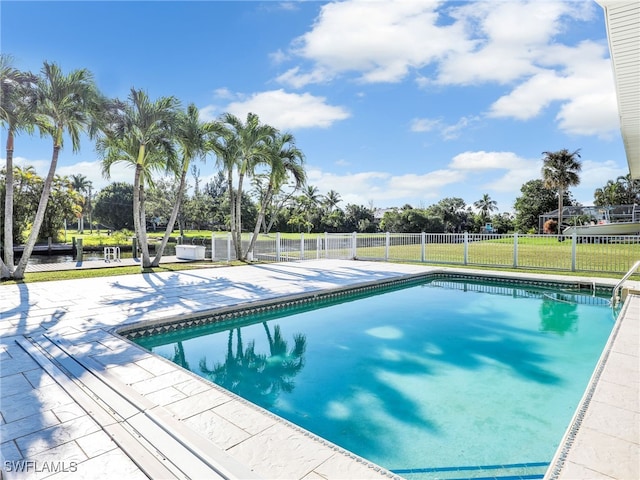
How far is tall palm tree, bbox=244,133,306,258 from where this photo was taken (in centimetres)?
1432

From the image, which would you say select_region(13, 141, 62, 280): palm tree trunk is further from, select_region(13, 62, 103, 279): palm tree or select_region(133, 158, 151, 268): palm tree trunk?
select_region(133, 158, 151, 268): palm tree trunk

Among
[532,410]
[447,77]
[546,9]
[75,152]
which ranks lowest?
[532,410]

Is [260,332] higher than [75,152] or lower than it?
lower

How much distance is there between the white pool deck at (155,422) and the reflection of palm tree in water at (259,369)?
0.69 metres

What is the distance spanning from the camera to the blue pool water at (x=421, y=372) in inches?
117

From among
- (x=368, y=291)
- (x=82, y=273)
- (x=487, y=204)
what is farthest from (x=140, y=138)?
(x=487, y=204)

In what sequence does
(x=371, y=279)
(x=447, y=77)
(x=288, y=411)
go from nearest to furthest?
(x=288, y=411), (x=371, y=279), (x=447, y=77)

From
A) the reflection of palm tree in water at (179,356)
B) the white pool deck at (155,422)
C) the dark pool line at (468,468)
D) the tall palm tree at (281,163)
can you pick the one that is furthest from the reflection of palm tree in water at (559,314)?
the tall palm tree at (281,163)

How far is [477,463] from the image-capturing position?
2.73m

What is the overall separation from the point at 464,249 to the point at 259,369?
10.7 m

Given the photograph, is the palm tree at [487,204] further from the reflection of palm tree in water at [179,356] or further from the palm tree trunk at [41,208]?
the reflection of palm tree in water at [179,356]

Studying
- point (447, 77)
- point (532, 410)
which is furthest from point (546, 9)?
point (447, 77)

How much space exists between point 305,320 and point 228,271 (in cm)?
533

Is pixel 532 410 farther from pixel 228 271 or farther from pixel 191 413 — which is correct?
pixel 228 271
